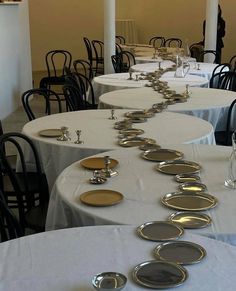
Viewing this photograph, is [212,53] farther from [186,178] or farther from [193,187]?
[193,187]

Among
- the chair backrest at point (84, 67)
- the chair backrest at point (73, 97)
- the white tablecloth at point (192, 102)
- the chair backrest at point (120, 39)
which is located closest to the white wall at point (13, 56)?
the chair backrest at point (84, 67)

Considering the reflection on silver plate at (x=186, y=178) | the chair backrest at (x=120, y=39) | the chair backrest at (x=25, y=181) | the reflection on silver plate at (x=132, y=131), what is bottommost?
the chair backrest at (x=25, y=181)

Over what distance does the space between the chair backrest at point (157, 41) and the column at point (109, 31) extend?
8.40ft

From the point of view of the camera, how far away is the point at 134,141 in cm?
305

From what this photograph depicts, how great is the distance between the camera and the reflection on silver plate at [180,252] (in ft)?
5.30

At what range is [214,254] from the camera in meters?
1.65

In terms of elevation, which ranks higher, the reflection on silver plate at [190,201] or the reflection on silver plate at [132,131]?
the reflection on silver plate at [132,131]

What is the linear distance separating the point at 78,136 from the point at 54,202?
0.80 meters

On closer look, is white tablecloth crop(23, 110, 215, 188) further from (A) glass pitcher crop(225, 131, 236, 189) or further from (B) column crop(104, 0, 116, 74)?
(B) column crop(104, 0, 116, 74)

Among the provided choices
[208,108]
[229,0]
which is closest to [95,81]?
[208,108]

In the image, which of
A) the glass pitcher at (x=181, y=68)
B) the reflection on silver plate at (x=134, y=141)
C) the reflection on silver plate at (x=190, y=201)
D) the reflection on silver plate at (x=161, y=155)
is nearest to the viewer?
the reflection on silver plate at (x=190, y=201)

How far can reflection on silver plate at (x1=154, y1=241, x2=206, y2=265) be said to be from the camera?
63.6 inches

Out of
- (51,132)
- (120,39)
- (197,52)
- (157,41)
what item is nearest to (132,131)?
(51,132)

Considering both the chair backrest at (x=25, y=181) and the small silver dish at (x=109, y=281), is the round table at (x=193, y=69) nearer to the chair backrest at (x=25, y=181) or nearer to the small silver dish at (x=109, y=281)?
the chair backrest at (x=25, y=181)
